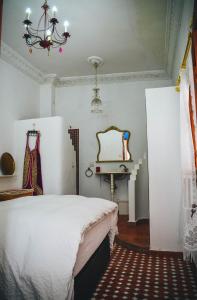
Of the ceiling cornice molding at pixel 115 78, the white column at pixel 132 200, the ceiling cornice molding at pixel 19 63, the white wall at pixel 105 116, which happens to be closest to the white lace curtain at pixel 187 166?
the white column at pixel 132 200

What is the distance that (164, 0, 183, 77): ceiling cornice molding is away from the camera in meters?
3.33

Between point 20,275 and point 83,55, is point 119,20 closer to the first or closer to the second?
point 83,55

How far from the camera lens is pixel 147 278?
98.2 inches

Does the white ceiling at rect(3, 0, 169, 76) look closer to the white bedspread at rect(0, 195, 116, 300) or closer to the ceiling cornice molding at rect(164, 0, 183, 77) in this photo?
the ceiling cornice molding at rect(164, 0, 183, 77)

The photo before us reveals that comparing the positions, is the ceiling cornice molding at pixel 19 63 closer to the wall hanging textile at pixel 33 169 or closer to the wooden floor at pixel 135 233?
the wall hanging textile at pixel 33 169

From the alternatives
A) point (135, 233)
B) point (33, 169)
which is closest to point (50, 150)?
point (33, 169)

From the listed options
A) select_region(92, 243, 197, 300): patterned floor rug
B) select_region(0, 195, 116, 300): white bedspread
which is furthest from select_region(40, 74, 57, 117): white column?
select_region(0, 195, 116, 300): white bedspread

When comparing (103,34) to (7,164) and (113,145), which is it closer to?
(113,145)

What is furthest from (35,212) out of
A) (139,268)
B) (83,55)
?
(83,55)

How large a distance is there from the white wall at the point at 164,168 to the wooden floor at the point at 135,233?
0.75ft

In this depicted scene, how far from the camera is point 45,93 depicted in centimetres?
617

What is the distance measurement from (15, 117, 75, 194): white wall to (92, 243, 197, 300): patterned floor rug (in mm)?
2134

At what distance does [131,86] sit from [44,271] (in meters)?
5.17

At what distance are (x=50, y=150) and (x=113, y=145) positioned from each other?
66.4 inches
